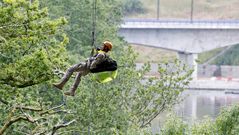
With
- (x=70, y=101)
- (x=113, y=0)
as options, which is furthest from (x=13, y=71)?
(x=113, y=0)

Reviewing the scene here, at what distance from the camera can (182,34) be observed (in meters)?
87.3

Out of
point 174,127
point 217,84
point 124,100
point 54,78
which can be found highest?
point 54,78

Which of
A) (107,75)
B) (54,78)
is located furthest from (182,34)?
(107,75)

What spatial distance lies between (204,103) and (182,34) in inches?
695

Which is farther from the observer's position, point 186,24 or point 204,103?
point 186,24

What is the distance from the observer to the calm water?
57400 millimetres

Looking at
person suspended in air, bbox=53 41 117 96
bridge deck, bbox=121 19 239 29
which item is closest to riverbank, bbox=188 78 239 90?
bridge deck, bbox=121 19 239 29

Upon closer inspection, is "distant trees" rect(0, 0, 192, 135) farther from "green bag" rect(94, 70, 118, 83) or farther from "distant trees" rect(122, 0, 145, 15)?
"distant trees" rect(122, 0, 145, 15)

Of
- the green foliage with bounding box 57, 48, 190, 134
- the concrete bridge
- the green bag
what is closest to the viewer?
the green bag

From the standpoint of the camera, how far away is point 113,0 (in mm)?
59625

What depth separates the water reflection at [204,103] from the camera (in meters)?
58.4

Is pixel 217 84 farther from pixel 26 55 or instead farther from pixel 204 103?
pixel 26 55

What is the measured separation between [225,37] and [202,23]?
298cm

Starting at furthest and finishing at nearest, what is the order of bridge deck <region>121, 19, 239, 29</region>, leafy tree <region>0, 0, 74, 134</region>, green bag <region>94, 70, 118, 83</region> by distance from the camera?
→ bridge deck <region>121, 19, 239, 29</region> → leafy tree <region>0, 0, 74, 134</region> → green bag <region>94, 70, 118, 83</region>
